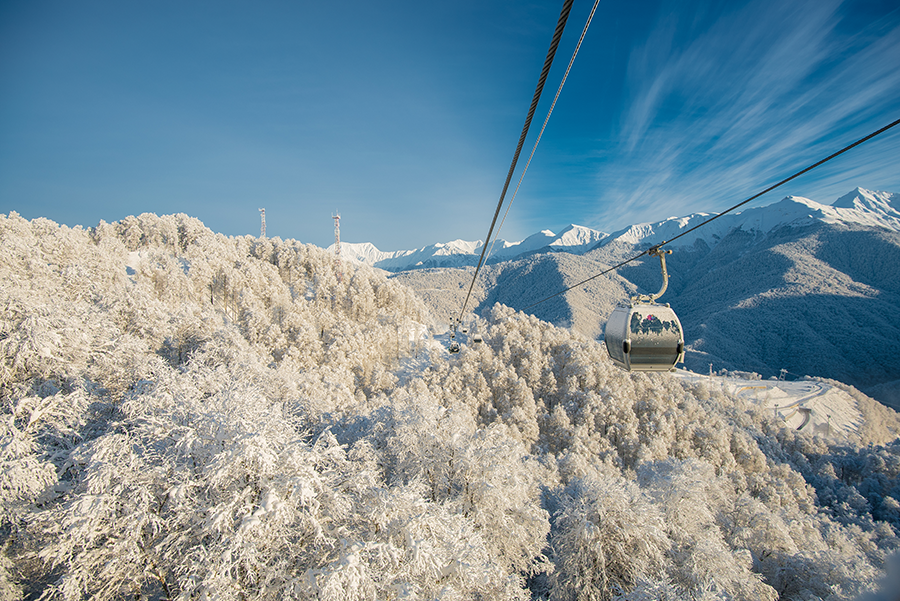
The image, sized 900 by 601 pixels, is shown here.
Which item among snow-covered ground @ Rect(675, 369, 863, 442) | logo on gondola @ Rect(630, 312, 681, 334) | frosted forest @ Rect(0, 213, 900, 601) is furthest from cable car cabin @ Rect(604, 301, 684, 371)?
snow-covered ground @ Rect(675, 369, 863, 442)

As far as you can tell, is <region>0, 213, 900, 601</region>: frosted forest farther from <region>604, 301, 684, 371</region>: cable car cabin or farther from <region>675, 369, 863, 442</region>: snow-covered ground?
<region>675, 369, 863, 442</region>: snow-covered ground

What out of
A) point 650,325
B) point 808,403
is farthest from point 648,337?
point 808,403

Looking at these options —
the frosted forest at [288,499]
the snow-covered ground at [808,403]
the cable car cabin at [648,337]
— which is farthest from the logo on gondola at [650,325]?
the snow-covered ground at [808,403]

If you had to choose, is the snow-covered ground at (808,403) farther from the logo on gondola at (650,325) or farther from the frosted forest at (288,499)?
the logo on gondola at (650,325)

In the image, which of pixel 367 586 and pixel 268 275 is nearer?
pixel 367 586

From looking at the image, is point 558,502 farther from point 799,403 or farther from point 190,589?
point 799,403

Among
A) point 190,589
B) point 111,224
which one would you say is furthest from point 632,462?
point 111,224

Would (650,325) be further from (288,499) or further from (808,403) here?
(808,403)
